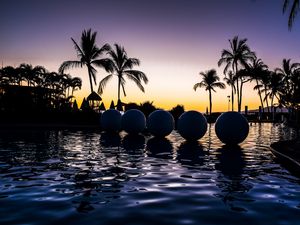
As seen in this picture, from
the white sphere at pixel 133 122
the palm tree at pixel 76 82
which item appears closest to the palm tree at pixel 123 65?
the white sphere at pixel 133 122

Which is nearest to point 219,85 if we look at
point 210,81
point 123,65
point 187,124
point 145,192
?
point 210,81

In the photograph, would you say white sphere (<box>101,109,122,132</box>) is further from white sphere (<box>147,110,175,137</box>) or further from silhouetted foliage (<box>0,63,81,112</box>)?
silhouetted foliage (<box>0,63,81,112</box>)

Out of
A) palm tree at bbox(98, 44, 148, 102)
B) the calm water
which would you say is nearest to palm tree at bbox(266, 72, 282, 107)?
palm tree at bbox(98, 44, 148, 102)

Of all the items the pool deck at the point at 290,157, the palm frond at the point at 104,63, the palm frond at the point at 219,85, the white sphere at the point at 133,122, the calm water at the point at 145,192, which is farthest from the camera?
the palm frond at the point at 219,85

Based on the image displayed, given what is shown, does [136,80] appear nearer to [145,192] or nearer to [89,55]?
[89,55]

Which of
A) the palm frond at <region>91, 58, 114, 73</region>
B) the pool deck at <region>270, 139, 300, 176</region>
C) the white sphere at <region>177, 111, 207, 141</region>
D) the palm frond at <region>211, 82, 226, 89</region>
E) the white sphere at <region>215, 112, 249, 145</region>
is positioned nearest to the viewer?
the pool deck at <region>270, 139, 300, 176</region>

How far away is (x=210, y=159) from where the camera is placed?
11.2 m

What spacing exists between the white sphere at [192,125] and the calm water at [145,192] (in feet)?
23.3

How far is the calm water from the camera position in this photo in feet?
15.8

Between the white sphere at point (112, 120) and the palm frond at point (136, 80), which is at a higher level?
the palm frond at point (136, 80)

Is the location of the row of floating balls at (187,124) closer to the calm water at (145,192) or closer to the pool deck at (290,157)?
the pool deck at (290,157)

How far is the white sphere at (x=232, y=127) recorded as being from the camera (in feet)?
49.5

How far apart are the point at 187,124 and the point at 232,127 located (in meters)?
3.25

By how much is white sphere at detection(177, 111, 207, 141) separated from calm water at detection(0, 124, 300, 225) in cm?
710
